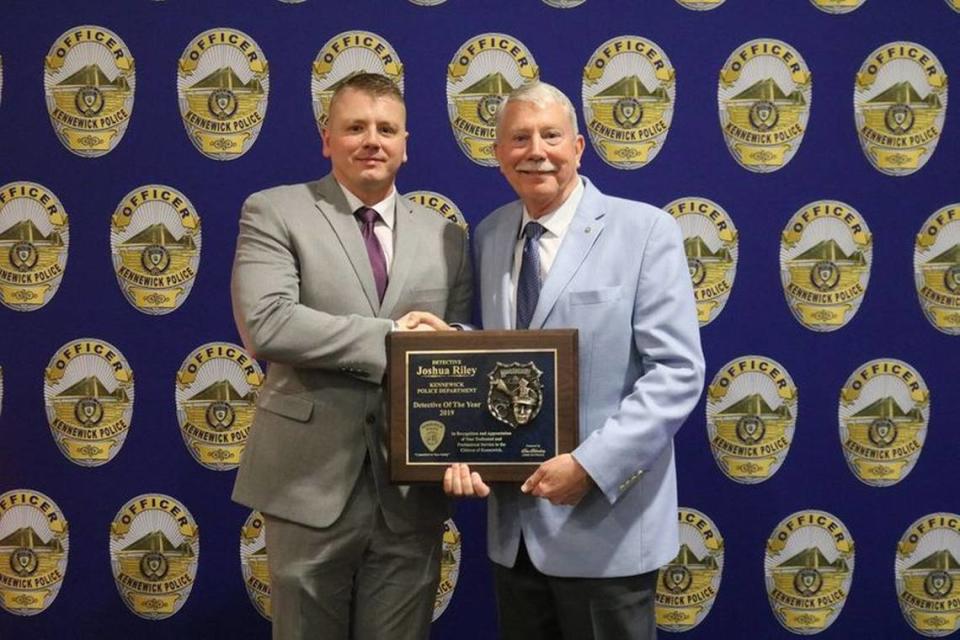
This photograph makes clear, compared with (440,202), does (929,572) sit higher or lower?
lower

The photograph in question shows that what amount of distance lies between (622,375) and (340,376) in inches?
23.8

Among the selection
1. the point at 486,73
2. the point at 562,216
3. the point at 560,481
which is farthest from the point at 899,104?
the point at 560,481

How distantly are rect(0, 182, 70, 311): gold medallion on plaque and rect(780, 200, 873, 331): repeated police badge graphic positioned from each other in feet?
6.93

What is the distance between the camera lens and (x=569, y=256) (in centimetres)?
203

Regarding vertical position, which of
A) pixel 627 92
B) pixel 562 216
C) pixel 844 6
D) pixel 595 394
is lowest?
pixel 595 394

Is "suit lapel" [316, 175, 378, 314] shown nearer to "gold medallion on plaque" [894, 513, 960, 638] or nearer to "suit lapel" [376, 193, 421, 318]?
"suit lapel" [376, 193, 421, 318]

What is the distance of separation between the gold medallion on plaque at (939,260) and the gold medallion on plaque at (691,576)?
3.02 feet

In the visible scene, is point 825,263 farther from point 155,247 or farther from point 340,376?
point 155,247

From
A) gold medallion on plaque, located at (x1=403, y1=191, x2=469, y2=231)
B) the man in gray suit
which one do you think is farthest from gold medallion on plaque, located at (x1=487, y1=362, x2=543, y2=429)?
gold medallion on plaque, located at (x1=403, y1=191, x2=469, y2=231)

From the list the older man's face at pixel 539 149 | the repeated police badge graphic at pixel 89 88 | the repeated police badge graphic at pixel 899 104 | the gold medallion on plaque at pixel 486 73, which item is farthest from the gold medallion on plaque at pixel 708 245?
the repeated police badge graphic at pixel 89 88

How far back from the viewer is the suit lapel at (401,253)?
84.0 inches

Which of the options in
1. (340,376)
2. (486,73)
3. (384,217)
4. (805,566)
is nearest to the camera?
(340,376)

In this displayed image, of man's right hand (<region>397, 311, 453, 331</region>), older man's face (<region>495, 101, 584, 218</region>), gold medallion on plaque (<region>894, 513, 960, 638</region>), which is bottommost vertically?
gold medallion on plaque (<region>894, 513, 960, 638</region>)

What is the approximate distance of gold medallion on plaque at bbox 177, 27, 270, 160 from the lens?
280 cm
